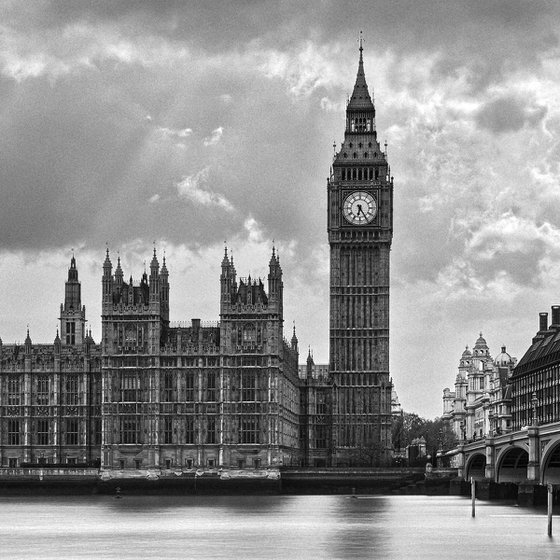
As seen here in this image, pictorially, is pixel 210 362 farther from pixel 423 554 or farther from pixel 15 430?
pixel 423 554

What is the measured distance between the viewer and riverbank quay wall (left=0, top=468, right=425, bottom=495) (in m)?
169

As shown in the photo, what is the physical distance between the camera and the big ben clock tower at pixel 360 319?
194625 mm

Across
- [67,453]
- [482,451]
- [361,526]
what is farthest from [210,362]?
[361,526]

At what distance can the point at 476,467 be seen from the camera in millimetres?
176750

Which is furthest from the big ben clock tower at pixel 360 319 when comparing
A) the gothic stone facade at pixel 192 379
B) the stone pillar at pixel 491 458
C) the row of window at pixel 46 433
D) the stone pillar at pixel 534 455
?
the stone pillar at pixel 534 455

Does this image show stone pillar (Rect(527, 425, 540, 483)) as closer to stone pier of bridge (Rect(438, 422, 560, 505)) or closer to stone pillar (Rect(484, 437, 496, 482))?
stone pier of bridge (Rect(438, 422, 560, 505))

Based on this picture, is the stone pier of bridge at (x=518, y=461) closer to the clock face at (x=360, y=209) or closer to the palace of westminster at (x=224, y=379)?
the palace of westminster at (x=224, y=379)

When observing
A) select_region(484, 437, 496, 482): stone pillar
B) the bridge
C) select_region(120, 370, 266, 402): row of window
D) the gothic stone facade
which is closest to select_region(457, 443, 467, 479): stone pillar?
the bridge

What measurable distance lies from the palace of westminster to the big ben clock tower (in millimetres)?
115

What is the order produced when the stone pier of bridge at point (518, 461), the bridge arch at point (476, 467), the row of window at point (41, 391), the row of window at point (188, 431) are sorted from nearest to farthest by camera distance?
1. the stone pier of bridge at point (518, 461)
2. the bridge arch at point (476, 467)
3. the row of window at point (188, 431)
4. the row of window at point (41, 391)

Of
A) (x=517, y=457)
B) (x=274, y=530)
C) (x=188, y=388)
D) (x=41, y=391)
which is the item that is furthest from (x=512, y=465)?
(x=274, y=530)

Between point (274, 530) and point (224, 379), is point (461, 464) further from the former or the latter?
point (274, 530)

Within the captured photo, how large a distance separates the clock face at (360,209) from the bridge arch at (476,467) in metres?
34.5

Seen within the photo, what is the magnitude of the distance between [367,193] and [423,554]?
11739cm
